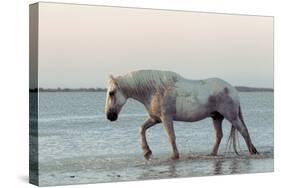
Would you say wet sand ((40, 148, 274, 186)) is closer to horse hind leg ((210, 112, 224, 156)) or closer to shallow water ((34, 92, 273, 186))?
shallow water ((34, 92, 273, 186))

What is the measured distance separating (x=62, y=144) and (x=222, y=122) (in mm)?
2459

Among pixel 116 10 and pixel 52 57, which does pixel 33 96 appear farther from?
pixel 116 10

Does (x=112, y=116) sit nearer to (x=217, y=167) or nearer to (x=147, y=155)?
(x=147, y=155)

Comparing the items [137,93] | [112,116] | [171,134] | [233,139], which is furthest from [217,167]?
[112,116]

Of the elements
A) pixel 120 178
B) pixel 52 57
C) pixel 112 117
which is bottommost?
pixel 120 178

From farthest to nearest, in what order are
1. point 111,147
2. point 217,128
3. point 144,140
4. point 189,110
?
1. point 217,128
2. point 189,110
3. point 144,140
4. point 111,147

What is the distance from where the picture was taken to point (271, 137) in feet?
42.6

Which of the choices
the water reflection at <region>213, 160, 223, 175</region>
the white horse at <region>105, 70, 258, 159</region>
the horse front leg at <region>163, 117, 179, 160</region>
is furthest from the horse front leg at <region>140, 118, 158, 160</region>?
the water reflection at <region>213, 160, 223, 175</region>

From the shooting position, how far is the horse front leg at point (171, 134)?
12055 mm

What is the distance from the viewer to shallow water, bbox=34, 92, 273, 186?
11219mm

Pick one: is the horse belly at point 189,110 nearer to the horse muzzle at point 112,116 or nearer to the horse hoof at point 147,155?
the horse hoof at point 147,155

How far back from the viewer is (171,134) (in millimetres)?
12070

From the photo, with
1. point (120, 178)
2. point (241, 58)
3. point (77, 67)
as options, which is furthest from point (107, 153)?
point (241, 58)

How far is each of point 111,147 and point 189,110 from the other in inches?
50.6
